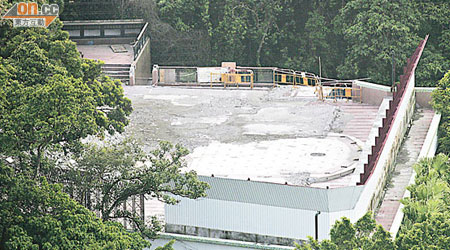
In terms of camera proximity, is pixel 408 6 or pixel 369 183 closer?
pixel 369 183

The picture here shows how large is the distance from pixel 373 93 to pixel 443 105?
305 cm

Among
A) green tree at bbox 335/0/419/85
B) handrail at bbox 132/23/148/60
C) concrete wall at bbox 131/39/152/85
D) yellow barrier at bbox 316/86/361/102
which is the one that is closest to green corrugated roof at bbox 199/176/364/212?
yellow barrier at bbox 316/86/361/102

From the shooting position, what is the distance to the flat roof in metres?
37.3

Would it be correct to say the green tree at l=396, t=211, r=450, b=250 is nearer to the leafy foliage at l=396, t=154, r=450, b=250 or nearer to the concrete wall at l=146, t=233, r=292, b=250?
the leafy foliage at l=396, t=154, r=450, b=250

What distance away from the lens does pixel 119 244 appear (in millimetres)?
28250

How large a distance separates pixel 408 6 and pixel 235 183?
2465 centimetres

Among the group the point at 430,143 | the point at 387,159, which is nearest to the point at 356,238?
the point at 387,159

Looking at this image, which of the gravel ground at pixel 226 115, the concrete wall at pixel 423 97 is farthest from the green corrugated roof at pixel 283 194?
the concrete wall at pixel 423 97

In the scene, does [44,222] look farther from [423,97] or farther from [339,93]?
[423,97]

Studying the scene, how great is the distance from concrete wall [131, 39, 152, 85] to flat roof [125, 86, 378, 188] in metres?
2.96

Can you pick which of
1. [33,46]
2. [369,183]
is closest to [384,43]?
[369,183]

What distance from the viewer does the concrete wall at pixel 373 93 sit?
150 ft

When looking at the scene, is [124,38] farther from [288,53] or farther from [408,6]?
[408,6]

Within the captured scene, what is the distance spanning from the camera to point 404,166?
136 ft
